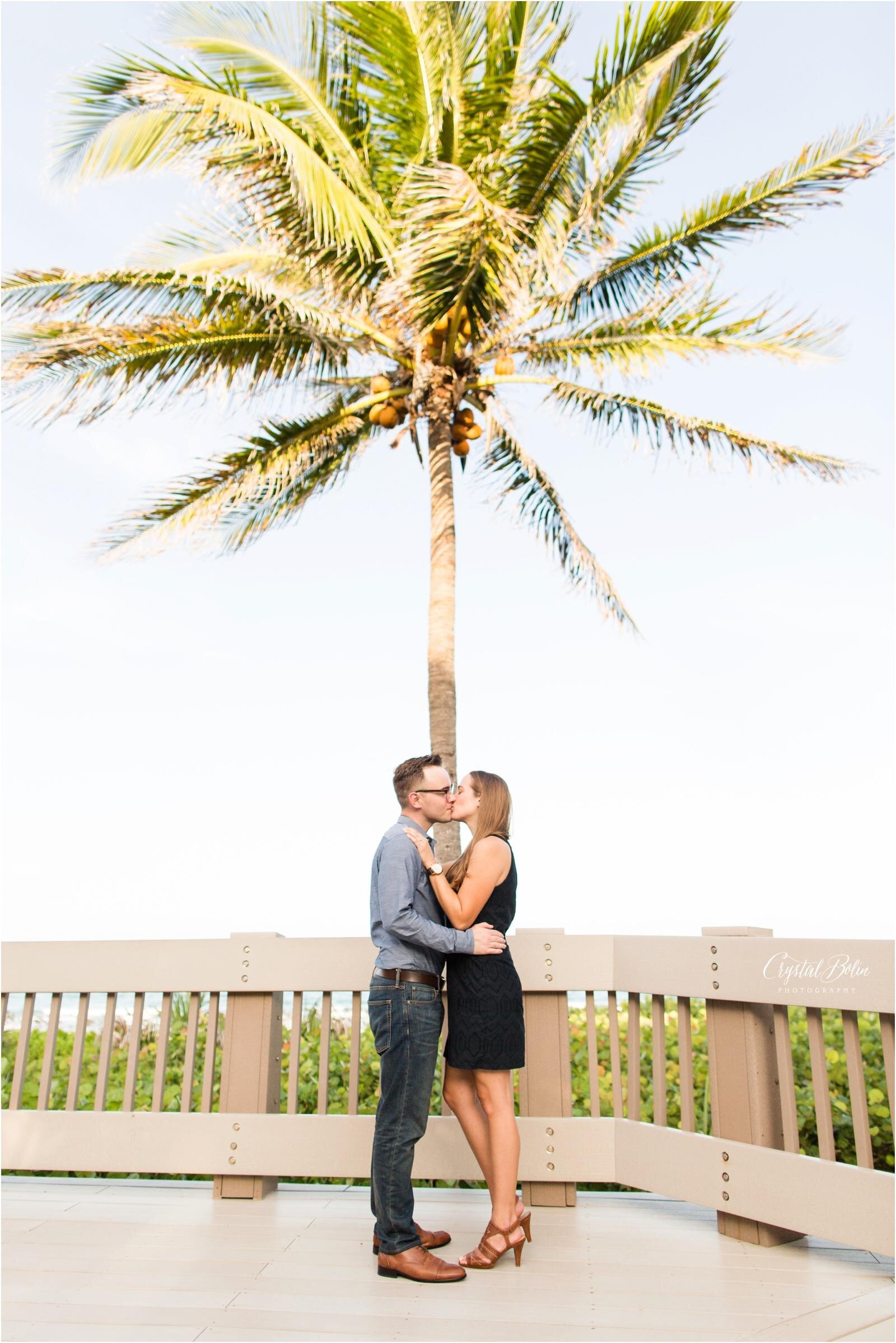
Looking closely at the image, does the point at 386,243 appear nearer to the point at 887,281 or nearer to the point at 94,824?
the point at 887,281

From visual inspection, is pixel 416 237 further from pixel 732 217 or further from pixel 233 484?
pixel 233 484

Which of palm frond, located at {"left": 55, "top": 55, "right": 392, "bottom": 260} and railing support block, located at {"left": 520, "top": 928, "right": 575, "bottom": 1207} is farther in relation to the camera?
palm frond, located at {"left": 55, "top": 55, "right": 392, "bottom": 260}

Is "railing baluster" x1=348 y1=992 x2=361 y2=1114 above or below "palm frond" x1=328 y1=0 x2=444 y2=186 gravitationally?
below

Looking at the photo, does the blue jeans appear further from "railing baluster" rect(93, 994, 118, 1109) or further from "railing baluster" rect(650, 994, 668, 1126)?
"railing baluster" rect(93, 994, 118, 1109)

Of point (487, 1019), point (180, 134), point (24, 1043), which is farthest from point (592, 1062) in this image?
point (180, 134)

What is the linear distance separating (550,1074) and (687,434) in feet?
22.0

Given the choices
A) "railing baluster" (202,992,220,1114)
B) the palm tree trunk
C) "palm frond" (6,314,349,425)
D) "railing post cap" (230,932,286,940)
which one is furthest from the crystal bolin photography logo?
"palm frond" (6,314,349,425)

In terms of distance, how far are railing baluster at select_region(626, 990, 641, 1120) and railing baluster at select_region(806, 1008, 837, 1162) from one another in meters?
0.79

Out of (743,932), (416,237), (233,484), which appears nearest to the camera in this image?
(743,932)

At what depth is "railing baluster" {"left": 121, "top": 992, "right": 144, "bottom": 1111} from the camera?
4.38 m

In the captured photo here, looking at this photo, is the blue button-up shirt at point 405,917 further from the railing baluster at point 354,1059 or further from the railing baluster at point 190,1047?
the railing baluster at point 190,1047

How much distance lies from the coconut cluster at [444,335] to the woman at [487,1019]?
581cm

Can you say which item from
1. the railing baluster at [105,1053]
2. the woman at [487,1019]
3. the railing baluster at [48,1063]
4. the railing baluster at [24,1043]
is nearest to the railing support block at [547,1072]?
the woman at [487,1019]

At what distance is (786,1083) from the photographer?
3.50 meters
